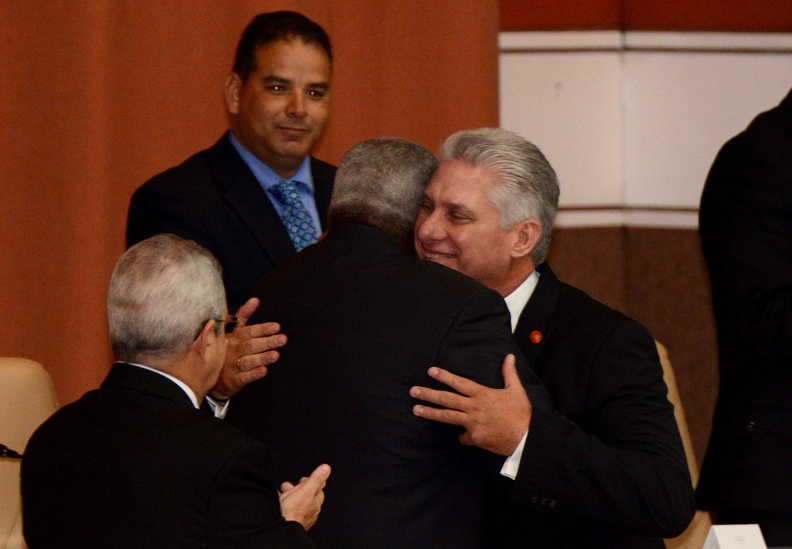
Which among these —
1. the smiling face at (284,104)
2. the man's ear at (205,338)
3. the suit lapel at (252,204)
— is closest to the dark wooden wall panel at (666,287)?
the smiling face at (284,104)

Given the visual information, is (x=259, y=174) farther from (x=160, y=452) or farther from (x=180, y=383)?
(x=160, y=452)

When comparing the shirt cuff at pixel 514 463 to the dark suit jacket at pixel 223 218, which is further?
the dark suit jacket at pixel 223 218

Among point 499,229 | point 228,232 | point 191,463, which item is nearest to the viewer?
point 191,463

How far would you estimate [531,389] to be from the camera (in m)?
2.27

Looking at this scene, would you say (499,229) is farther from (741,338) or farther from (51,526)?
(51,526)

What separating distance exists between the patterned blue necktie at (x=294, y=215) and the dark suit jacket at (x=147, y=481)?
1231 millimetres

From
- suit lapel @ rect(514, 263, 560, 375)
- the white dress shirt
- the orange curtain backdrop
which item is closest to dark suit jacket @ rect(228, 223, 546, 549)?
suit lapel @ rect(514, 263, 560, 375)

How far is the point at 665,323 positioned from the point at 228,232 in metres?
2.16

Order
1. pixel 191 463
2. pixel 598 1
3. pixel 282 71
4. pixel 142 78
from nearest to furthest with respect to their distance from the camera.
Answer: pixel 191 463
pixel 282 71
pixel 142 78
pixel 598 1

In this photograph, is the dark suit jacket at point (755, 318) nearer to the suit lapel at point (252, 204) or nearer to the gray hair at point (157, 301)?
the suit lapel at point (252, 204)

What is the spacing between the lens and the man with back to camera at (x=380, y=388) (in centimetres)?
219

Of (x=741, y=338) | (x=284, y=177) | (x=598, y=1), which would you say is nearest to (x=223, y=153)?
(x=284, y=177)

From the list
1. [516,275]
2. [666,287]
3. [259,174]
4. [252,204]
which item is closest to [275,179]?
[259,174]

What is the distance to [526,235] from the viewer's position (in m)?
2.61
